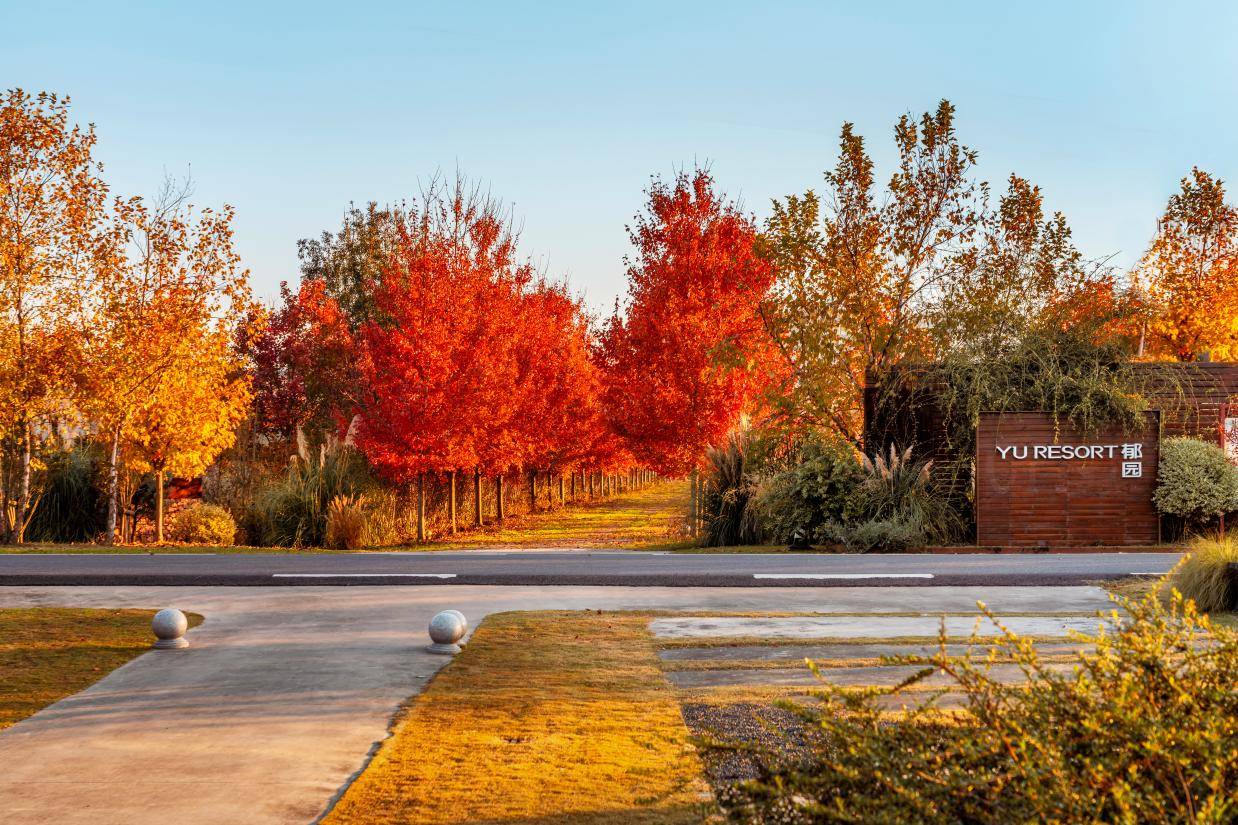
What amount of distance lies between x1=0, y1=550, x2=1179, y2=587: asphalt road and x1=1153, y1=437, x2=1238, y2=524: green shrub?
182cm

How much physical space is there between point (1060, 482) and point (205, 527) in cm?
1476

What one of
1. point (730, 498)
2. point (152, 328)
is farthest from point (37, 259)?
point (730, 498)

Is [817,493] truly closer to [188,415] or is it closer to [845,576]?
[845,576]

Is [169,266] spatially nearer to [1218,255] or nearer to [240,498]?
[240,498]

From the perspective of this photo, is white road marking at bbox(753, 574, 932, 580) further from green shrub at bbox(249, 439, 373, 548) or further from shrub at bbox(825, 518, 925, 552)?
green shrub at bbox(249, 439, 373, 548)

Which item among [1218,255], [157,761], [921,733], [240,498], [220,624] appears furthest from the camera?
[1218,255]

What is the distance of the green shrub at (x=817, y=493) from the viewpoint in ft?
51.8

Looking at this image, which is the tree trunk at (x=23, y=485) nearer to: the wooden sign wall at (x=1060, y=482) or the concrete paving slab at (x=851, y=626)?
the concrete paving slab at (x=851, y=626)

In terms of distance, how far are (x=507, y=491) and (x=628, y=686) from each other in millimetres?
27360

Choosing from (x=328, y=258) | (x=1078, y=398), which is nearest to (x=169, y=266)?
(x=1078, y=398)

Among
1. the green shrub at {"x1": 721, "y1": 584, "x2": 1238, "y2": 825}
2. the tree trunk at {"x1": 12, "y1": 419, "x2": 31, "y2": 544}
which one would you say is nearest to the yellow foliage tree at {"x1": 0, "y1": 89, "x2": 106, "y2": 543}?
the tree trunk at {"x1": 12, "y1": 419, "x2": 31, "y2": 544}

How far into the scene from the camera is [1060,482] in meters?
16.5

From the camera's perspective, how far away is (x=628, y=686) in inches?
268

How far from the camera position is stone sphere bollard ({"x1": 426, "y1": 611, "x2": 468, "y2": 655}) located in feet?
25.5
